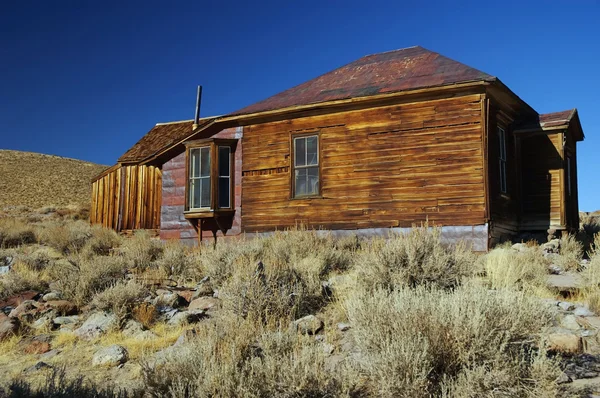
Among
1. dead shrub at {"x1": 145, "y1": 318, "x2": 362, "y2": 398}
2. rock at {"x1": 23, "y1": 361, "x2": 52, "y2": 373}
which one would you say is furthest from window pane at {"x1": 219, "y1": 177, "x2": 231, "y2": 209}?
dead shrub at {"x1": 145, "y1": 318, "x2": 362, "y2": 398}

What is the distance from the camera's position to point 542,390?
3611 millimetres

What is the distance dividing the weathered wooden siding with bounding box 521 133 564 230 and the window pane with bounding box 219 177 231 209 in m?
7.33

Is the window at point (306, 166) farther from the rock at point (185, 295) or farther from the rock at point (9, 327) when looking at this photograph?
the rock at point (9, 327)

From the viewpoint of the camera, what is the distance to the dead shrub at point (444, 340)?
3.68 m

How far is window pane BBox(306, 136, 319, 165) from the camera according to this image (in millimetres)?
13062

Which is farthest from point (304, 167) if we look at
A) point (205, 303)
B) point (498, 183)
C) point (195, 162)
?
point (205, 303)

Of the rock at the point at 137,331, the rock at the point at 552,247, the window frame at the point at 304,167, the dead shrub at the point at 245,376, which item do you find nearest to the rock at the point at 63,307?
the rock at the point at 137,331

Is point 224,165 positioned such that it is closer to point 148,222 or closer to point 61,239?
point 61,239

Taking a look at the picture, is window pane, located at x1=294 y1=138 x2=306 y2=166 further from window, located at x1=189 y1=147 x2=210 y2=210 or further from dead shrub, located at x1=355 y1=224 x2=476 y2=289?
dead shrub, located at x1=355 y1=224 x2=476 y2=289

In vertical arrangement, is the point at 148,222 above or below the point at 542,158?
below

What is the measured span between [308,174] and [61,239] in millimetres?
6554

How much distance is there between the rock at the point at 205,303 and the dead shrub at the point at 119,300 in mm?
740

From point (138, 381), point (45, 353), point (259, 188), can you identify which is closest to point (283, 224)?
point (259, 188)

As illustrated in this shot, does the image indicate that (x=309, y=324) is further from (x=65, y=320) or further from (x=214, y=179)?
(x=214, y=179)
